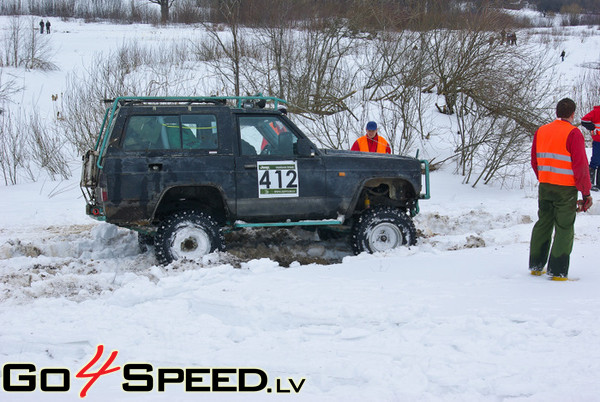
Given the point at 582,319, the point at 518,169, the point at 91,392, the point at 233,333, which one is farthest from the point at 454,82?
the point at 91,392

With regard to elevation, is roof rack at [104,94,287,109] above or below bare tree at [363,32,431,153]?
below

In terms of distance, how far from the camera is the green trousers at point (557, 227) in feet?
17.9

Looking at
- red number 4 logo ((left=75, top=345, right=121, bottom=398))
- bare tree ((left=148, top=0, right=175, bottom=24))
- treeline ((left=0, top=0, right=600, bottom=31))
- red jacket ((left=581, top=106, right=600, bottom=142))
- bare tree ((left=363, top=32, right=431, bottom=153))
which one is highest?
bare tree ((left=148, top=0, right=175, bottom=24))

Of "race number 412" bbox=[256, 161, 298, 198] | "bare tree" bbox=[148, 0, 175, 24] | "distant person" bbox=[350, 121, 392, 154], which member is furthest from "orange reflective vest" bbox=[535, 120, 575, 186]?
"bare tree" bbox=[148, 0, 175, 24]

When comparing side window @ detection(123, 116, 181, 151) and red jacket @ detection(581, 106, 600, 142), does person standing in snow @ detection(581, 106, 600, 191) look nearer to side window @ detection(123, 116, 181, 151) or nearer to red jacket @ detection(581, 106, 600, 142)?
red jacket @ detection(581, 106, 600, 142)

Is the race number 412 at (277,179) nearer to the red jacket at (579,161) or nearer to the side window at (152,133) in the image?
the side window at (152,133)

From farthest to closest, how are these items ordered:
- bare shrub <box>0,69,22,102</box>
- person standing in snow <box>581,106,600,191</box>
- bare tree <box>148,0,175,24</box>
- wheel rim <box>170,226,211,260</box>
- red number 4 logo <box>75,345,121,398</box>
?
bare tree <box>148,0,175,24</box> < bare shrub <box>0,69,22,102</box> < person standing in snow <box>581,106,600,191</box> < wheel rim <box>170,226,211,260</box> < red number 4 logo <box>75,345,121,398</box>

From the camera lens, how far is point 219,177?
6621mm

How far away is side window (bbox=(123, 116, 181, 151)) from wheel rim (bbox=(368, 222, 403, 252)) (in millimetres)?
2618

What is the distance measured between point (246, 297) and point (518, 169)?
10.1 m

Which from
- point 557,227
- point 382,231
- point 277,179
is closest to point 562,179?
point 557,227

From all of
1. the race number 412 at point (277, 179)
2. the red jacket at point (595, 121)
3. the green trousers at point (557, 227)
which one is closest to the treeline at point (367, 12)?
the red jacket at point (595, 121)

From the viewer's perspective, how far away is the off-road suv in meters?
6.45

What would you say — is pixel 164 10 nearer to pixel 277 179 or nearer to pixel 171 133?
pixel 171 133
